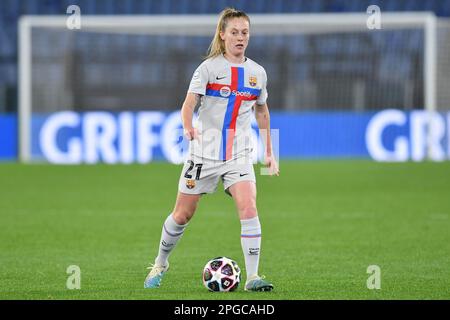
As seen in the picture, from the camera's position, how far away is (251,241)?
291 inches

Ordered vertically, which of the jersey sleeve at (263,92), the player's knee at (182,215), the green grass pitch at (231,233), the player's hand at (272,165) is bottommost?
the green grass pitch at (231,233)

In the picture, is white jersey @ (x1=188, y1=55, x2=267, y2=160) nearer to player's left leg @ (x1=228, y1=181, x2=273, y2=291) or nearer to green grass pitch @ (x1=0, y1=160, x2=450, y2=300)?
player's left leg @ (x1=228, y1=181, x2=273, y2=291)

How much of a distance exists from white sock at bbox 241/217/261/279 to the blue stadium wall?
1593 cm

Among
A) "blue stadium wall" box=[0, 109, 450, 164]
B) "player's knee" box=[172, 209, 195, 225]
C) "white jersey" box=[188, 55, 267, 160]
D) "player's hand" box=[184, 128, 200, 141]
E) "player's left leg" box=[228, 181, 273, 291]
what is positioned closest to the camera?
"player's hand" box=[184, 128, 200, 141]

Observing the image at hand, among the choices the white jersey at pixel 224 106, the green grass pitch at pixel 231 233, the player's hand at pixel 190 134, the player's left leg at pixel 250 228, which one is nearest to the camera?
the player's hand at pixel 190 134

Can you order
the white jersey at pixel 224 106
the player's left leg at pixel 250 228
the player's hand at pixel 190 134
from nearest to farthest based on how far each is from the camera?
the player's hand at pixel 190 134 < the player's left leg at pixel 250 228 < the white jersey at pixel 224 106

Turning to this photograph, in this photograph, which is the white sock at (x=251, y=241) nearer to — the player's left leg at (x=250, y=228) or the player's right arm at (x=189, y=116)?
the player's left leg at (x=250, y=228)

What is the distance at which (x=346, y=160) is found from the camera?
928 inches

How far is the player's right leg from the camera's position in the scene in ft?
24.7

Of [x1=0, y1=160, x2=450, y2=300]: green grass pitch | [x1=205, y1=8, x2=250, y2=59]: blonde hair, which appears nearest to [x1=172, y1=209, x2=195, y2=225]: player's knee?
[x1=0, y1=160, x2=450, y2=300]: green grass pitch

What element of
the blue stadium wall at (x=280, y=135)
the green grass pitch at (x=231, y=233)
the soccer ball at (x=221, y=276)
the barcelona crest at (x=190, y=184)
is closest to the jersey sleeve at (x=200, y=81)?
the barcelona crest at (x=190, y=184)

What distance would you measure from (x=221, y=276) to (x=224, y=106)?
1199mm

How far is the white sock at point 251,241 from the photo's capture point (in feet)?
24.2

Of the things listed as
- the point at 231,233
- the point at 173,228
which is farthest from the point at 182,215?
the point at 231,233
